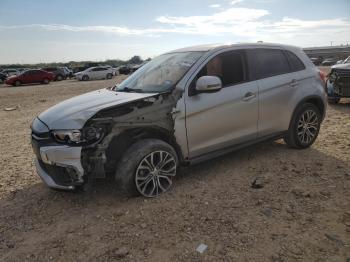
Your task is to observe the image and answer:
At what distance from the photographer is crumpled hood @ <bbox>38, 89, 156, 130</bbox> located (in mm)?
3992

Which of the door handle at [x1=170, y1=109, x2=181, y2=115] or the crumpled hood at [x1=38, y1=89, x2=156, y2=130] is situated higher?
the crumpled hood at [x1=38, y1=89, x2=156, y2=130]

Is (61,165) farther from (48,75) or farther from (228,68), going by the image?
(48,75)

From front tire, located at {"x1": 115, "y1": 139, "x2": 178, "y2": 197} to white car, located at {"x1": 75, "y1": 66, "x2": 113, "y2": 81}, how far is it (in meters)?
34.6

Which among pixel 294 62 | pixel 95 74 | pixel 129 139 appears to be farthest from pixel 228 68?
pixel 95 74

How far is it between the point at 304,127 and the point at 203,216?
9.68ft

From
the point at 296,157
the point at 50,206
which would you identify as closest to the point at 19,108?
the point at 50,206

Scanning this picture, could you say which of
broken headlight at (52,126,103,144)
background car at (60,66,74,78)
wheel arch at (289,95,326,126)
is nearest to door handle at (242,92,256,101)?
wheel arch at (289,95,326,126)

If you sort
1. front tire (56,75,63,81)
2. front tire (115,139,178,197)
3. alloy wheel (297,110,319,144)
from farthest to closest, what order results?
1. front tire (56,75,63,81)
2. alloy wheel (297,110,319,144)
3. front tire (115,139,178,197)

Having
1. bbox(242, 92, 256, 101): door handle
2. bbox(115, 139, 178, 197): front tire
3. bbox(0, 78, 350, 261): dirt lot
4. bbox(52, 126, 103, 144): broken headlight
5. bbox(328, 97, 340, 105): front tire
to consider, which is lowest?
bbox(0, 78, 350, 261): dirt lot

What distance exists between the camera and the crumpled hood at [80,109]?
3992 mm

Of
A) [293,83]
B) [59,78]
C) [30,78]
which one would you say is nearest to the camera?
[293,83]

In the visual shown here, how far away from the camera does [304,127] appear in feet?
19.6

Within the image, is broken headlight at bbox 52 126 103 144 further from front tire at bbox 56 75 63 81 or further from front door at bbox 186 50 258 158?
front tire at bbox 56 75 63 81

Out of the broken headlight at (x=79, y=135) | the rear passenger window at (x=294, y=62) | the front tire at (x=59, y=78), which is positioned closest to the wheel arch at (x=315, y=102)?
the rear passenger window at (x=294, y=62)
